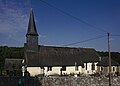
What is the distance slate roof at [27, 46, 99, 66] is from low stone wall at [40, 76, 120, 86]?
2041 centimetres

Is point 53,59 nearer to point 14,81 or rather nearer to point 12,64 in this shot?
point 12,64

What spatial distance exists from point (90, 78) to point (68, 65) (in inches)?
925

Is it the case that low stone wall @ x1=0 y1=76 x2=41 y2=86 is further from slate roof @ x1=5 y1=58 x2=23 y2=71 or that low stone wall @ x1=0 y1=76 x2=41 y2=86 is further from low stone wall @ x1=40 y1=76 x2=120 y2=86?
slate roof @ x1=5 y1=58 x2=23 y2=71

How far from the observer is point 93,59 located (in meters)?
55.4

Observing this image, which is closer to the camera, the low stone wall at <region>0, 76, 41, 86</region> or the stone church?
the low stone wall at <region>0, 76, 41, 86</region>

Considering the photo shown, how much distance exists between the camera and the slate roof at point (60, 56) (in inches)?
1859

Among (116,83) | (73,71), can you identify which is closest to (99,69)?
(73,71)

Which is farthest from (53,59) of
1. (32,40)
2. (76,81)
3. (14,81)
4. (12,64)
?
(14,81)

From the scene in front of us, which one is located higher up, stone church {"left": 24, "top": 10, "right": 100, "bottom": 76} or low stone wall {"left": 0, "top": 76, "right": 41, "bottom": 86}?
stone church {"left": 24, "top": 10, "right": 100, "bottom": 76}

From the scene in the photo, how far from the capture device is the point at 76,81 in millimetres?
26203

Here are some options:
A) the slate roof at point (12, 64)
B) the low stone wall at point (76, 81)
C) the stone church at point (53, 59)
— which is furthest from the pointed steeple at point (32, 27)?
the low stone wall at point (76, 81)

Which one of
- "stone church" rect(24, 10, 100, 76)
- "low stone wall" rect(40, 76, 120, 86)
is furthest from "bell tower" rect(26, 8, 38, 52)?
"low stone wall" rect(40, 76, 120, 86)

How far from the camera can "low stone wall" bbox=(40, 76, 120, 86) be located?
25.4 m

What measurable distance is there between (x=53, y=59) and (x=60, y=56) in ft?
7.84
